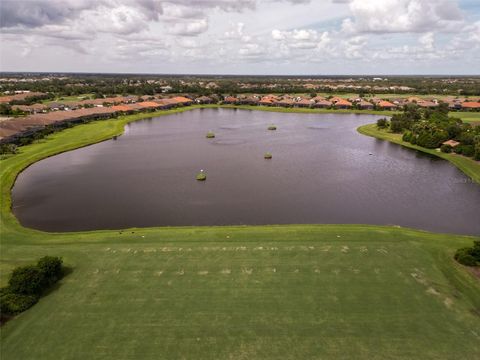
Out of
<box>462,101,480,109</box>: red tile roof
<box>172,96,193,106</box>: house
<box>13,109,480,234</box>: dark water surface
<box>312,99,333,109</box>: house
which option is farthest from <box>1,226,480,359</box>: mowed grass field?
<box>172,96,193,106</box>: house

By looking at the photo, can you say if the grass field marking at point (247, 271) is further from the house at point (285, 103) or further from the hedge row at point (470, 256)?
the house at point (285, 103)

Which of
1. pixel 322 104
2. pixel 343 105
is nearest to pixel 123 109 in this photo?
pixel 322 104

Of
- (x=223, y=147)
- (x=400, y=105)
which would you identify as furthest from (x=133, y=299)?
(x=400, y=105)

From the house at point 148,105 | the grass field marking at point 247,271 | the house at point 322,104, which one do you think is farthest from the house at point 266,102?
the grass field marking at point 247,271

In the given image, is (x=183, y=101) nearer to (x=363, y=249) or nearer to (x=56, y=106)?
(x=56, y=106)

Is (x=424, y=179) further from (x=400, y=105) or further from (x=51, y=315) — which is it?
(x=400, y=105)
